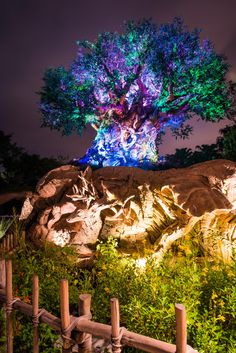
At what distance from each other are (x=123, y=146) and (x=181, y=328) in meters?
12.8

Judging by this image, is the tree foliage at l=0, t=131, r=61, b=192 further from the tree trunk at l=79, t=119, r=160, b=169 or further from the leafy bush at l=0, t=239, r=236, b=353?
the leafy bush at l=0, t=239, r=236, b=353

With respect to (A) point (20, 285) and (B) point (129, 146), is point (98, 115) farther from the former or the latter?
(A) point (20, 285)

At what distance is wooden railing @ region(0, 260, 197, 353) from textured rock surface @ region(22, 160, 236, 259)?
263cm

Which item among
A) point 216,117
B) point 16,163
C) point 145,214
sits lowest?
point 145,214

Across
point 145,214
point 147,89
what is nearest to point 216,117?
point 147,89

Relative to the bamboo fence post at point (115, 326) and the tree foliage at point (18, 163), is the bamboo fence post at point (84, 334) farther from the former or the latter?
the tree foliage at point (18, 163)

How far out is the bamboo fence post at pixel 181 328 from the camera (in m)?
2.25

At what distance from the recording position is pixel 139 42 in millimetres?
16328

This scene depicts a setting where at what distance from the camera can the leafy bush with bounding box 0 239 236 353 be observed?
334 cm

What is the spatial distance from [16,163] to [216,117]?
10538mm

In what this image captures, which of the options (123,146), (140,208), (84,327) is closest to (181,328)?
(84,327)

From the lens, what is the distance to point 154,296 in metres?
3.61

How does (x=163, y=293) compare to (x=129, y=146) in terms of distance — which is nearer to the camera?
(x=163, y=293)

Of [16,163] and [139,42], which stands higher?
[139,42]
